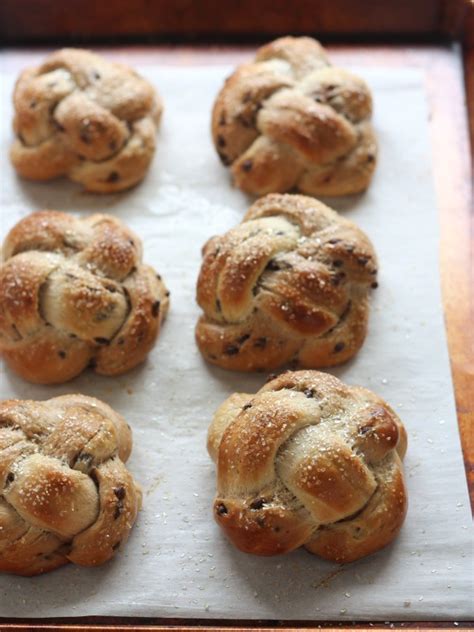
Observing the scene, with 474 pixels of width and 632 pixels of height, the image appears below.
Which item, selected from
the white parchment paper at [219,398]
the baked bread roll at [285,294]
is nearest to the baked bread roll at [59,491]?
the white parchment paper at [219,398]

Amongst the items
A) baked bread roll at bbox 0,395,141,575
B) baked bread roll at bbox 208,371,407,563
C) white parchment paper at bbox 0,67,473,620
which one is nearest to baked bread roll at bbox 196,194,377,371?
white parchment paper at bbox 0,67,473,620

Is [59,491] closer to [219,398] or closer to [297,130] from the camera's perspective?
[219,398]

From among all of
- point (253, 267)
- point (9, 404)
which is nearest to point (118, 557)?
point (9, 404)

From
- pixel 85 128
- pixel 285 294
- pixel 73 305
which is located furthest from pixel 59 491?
Result: pixel 85 128

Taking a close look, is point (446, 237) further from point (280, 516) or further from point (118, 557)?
point (118, 557)

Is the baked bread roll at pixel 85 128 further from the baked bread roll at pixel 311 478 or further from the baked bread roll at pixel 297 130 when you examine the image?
the baked bread roll at pixel 311 478
